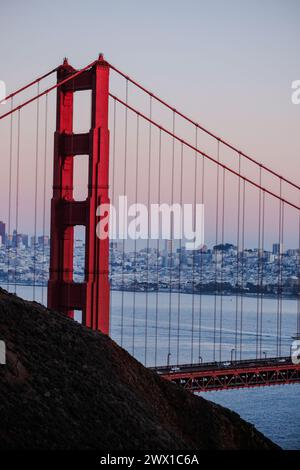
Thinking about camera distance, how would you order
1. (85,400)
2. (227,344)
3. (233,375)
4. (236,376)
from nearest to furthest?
(85,400)
(236,376)
(233,375)
(227,344)

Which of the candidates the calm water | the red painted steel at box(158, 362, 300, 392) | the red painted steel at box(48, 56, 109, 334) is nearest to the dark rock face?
the red painted steel at box(48, 56, 109, 334)

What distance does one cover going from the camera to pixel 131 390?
14820mm

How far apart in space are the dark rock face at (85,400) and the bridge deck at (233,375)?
10743 millimetres

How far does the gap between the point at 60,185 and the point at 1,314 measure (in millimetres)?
8299

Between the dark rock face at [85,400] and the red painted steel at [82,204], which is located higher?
the red painted steel at [82,204]

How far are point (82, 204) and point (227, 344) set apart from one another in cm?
4397

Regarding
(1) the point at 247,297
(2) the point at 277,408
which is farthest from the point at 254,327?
(1) the point at 247,297

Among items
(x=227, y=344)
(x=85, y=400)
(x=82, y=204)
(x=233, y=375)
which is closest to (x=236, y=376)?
(x=233, y=375)

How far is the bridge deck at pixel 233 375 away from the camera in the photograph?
27453 millimetres

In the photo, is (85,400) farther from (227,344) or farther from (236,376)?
(227,344)

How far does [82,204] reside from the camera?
22.8 m

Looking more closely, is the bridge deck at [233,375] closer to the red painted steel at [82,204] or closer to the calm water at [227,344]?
the red painted steel at [82,204]

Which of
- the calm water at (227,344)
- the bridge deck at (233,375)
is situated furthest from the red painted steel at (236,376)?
the calm water at (227,344)
